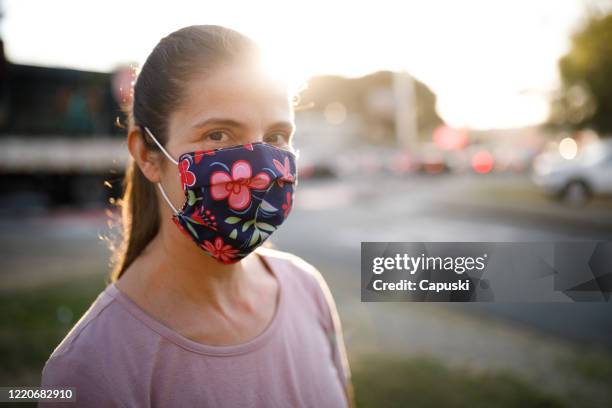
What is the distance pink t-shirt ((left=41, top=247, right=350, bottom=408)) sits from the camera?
1220mm

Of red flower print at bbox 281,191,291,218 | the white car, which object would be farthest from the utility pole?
red flower print at bbox 281,191,291,218

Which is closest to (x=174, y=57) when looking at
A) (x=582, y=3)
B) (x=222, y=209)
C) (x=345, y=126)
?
(x=222, y=209)

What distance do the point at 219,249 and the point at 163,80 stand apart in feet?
1.74

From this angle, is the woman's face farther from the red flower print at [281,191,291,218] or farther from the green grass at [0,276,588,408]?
the green grass at [0,276,588,408]

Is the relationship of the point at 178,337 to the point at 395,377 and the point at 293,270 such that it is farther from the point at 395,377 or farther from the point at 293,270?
the point at 395,377

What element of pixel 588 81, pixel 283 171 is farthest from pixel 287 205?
pixel 588 81

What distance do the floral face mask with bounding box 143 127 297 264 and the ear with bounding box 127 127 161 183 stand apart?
0.05 meters

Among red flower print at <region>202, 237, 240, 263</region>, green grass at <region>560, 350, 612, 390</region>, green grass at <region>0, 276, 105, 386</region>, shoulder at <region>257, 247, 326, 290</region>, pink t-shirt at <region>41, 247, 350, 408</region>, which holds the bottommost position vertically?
green grass at <region>560, 350, 612, 390</region>

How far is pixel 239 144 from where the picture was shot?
5.00ft

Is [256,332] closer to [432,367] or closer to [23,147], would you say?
[432,367]

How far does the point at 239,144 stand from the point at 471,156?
113 ft

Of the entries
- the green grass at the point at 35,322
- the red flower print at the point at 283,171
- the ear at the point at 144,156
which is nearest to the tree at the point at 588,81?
the green grass at the point at 35,322

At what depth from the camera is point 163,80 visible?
4.97 ft

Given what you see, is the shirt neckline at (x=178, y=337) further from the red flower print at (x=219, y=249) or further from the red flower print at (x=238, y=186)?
the red flower print at (x=238, y=186)
